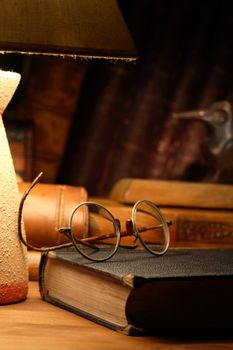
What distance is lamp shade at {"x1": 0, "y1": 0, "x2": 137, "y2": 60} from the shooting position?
1087mm

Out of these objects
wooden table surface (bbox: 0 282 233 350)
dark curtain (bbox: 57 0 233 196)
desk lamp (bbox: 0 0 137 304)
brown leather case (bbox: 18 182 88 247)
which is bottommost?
dark curtain (bbox: 57 0 233 196)

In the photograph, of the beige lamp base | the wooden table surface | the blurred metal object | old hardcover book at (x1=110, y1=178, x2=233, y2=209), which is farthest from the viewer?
the blurred metal object

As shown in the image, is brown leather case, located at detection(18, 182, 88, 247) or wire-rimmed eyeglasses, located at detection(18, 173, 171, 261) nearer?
wire-rimmed eyeglasses, located at detection(18, 173, 171, 261)

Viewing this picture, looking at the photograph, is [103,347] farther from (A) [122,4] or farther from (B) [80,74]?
(A) [122,4]

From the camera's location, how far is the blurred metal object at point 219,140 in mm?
2135

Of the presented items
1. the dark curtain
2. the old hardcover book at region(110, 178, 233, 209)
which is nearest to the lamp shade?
the old hardcover book at region(110, 178, 233, 209)

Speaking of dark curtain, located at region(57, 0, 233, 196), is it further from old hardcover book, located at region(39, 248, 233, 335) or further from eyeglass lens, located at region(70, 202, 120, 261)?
old hardcover book, located at region(39, 248, 233, 335)

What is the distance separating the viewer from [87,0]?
1.15 m

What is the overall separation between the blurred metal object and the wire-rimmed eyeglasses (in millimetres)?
479

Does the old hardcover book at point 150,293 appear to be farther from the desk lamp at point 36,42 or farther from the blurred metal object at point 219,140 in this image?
the blurred metal object at point 219,140

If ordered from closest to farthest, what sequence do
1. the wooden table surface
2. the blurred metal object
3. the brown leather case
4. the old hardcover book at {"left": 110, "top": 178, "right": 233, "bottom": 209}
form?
1. the wooden table surface
2. the brown leather case
3. the old hardcover book at {"left": 110, "top": 178, "right": 233, "bottom": 209}
4. the blurred metal object

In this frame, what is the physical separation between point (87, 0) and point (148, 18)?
4.40 feet

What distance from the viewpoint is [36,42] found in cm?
109

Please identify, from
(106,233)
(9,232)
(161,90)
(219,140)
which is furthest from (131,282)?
(161,90)
